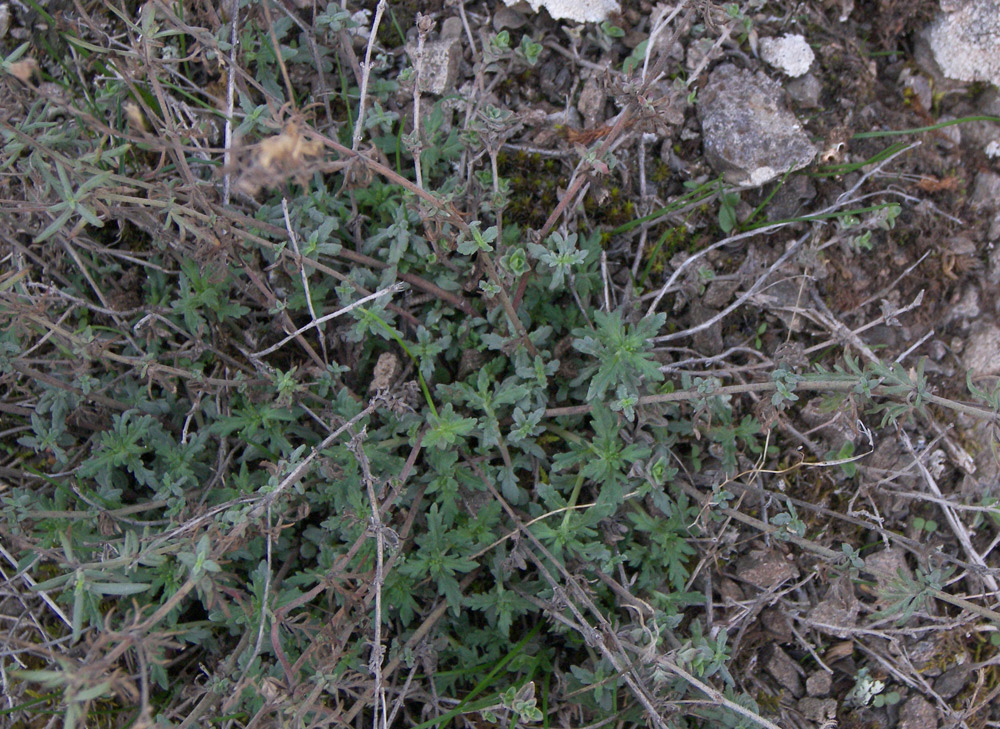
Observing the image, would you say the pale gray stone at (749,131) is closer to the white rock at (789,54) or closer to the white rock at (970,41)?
the white rock at (789,54)

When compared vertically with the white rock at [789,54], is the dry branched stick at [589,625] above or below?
below

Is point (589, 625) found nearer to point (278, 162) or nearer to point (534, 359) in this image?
point (534, 359)

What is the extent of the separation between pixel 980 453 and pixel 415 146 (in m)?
3.24

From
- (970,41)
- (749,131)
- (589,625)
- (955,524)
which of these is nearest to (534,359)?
(589,625)

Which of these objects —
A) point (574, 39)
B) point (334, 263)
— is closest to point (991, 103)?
point (574, 39)

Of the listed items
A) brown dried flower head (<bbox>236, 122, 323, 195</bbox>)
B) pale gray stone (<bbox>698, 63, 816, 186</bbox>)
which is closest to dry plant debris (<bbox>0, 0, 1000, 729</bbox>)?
pale gray stone (<bbox>698, 63, 816, 186</bbox>)

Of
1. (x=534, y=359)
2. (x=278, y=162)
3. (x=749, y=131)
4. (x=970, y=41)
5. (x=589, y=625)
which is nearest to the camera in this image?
(x=278, y=162)

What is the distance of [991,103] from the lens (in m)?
3.86

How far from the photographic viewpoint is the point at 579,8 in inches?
148

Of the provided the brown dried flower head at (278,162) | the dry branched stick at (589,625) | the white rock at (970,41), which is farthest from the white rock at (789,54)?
the brown dried flower head at (278,162)

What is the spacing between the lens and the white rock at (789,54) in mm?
3773

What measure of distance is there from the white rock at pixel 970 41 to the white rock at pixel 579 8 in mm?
1738

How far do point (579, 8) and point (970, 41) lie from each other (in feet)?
6.78

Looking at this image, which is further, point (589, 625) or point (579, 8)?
point (579, 8)
